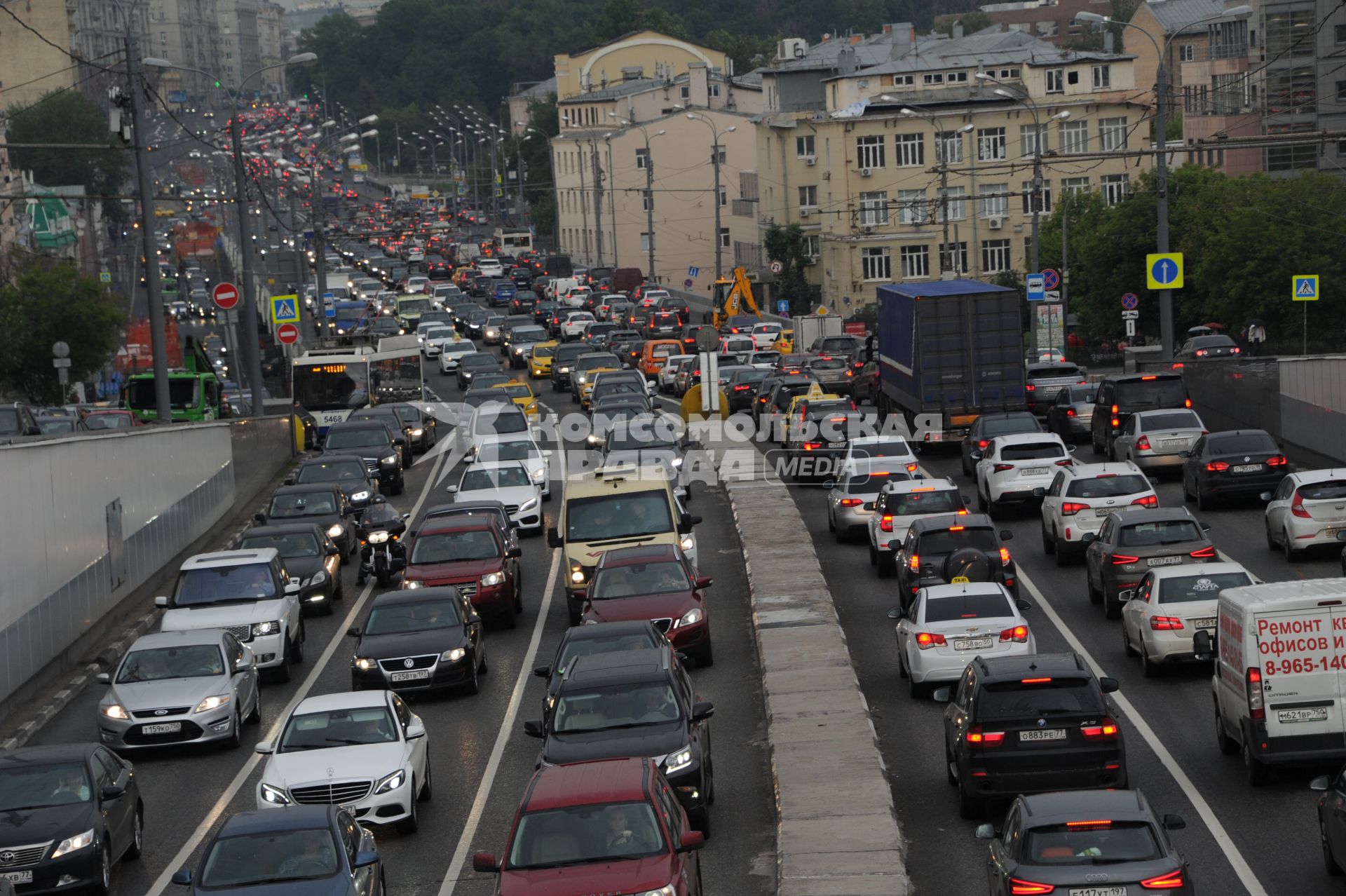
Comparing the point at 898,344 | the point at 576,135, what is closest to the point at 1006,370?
the point at 898,344

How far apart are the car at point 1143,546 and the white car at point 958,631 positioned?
12.5 feet

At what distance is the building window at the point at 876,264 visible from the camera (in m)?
96.5

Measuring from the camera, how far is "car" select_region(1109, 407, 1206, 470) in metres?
37.2

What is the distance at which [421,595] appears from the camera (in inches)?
955

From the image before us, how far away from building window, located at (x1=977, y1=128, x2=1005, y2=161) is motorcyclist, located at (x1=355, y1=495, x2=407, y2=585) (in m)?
66.2

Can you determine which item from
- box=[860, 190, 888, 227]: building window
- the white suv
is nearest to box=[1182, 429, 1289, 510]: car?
the white suv

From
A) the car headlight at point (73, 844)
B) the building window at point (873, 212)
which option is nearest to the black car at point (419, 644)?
the car headlight at point (73, 844)

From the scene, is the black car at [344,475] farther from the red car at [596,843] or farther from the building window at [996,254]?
the building window at [996,254]

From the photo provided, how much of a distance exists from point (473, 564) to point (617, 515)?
224cm

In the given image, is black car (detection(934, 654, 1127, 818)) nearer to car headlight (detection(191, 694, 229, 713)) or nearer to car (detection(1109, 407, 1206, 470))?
car headlight (detection(191, 694, 229, 713))

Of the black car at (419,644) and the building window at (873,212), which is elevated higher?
the building window at (873,212)

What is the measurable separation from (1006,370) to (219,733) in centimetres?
2391

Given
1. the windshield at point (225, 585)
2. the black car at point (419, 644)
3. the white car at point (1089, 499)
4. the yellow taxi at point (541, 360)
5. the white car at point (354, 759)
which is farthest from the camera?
the yellow taxi at point (541, 360)

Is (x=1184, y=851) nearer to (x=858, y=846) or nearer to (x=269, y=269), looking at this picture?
(x=858, y=846)
